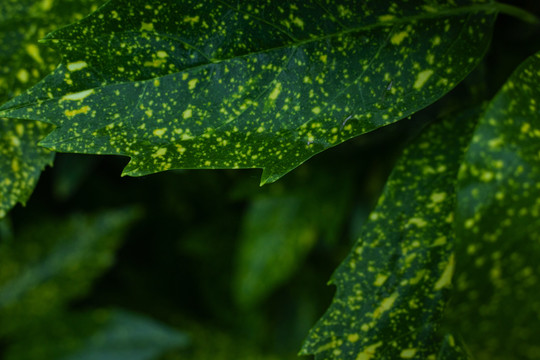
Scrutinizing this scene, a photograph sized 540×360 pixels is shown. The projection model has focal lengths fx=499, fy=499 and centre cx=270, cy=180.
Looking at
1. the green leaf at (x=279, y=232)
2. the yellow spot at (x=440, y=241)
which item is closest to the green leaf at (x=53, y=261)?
the green leaf at (x=279, y=232)

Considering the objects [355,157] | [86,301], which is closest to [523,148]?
[355,157]

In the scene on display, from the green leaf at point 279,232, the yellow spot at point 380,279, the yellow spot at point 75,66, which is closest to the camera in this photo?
the yellow spot at point 75,66

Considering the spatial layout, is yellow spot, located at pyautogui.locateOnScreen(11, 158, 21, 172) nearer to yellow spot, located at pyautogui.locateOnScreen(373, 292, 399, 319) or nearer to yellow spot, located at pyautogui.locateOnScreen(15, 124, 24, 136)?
yellow spot, located at pyautogui.locateOnScreen(15, 124, 24, 136)

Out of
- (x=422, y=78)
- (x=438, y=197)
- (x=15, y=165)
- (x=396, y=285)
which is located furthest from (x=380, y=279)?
(x=15, y=165)

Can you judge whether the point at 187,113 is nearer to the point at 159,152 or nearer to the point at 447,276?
the point at 159,152

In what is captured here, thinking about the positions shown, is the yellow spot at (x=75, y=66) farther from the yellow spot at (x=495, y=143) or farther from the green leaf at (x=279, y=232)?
the green leaf at (x=279, y=232)
